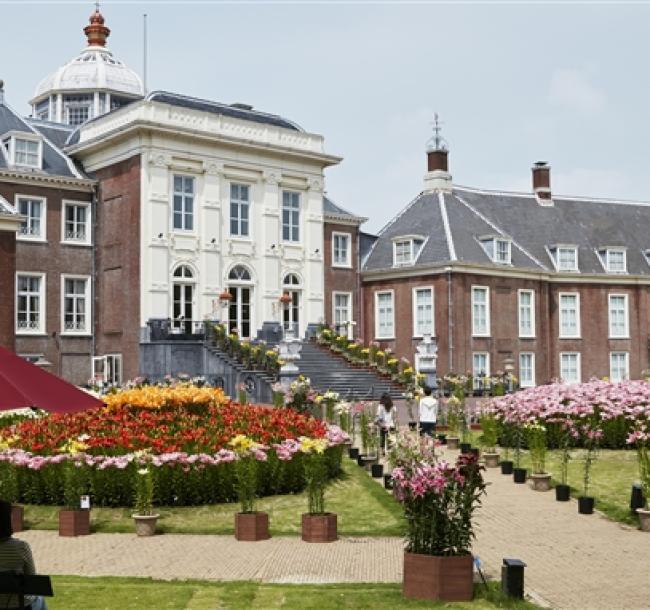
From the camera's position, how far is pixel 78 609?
795cm

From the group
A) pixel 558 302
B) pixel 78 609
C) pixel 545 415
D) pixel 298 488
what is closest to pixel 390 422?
pixel 545 415

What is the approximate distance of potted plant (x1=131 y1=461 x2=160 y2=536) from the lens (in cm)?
1148

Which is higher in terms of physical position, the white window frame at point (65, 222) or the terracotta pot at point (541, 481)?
the white window frame at point (65, 222)

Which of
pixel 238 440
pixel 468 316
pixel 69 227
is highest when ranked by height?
pixel 69 227

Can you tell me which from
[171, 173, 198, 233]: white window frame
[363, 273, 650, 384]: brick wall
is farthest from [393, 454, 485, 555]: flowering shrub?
[363, 273, 650, 384]: brick wall

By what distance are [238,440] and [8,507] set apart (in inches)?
250

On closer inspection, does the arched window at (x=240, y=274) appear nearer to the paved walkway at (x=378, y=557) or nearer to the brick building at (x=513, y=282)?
the brick building at (x=513, y=282)

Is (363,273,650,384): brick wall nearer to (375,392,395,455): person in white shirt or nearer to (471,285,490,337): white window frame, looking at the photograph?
(471,285,490,337): white window frame

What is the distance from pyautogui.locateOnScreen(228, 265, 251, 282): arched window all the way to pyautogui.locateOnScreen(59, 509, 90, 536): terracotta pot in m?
22.4

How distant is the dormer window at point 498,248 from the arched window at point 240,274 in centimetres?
1021

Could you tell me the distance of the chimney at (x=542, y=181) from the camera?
142 feet

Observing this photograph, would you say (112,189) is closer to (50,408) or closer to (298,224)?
(298,224)

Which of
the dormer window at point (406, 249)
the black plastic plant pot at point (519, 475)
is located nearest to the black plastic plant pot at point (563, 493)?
the black plastic plant pot at point (519, 475)

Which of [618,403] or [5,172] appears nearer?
[618,403]
